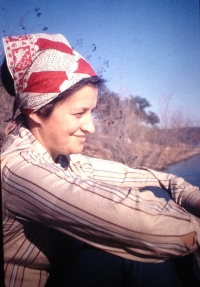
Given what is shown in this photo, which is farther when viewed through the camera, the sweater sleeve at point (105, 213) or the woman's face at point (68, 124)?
the woman's face at point (68, 124)

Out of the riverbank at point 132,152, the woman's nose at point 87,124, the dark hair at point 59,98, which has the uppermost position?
the dark hair at point 59,98

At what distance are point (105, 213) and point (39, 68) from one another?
2.20 ft

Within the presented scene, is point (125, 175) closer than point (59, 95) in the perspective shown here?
Answer: No

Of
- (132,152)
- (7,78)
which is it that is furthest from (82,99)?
(132,152)

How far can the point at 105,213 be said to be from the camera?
0.61 meters

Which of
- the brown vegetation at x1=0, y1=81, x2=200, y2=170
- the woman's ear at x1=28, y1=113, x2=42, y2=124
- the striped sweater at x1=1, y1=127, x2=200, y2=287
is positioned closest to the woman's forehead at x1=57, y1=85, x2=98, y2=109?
the woman's ear at x1=28, y1=113, x2=42, y2=124

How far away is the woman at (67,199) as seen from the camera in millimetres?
622

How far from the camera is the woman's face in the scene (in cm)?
98

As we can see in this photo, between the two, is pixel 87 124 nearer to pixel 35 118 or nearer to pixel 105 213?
pixel 35 118

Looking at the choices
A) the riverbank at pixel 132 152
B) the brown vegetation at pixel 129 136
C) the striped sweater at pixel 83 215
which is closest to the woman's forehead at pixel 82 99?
the striped sweater at pixel 83 215

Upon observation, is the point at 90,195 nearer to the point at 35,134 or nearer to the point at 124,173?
the point at 35,134

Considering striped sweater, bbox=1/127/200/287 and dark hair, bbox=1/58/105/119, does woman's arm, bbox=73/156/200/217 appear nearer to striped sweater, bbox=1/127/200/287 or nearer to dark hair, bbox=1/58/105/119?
dark hair, bbox=1/58/105/119

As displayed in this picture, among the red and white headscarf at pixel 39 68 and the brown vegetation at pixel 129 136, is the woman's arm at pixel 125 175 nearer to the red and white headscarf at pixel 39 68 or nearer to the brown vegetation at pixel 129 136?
the red and white headscarf at pixel 39 68

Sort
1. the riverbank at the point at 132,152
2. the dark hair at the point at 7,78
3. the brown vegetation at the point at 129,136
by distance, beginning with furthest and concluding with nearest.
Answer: the brown vegetation at the point at 129,136 < the riverbank at the point at 132,152 < the dark hair at the point at 7,78
